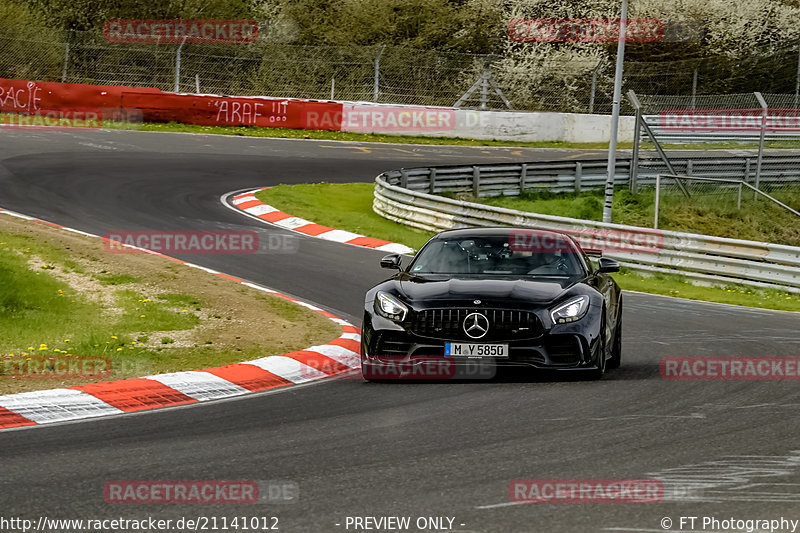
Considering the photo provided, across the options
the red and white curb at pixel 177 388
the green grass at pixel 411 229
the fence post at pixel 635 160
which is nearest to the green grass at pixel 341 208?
the green grass at pixel 411 229

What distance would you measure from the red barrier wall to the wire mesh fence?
5.93ft

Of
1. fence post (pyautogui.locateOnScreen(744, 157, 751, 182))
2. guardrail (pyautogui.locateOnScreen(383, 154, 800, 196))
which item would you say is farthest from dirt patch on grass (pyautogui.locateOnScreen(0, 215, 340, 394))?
fence post (pyautogui.locateOnScreen(744, 157, 751, 182))

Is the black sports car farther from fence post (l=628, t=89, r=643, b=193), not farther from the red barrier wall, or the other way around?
the red barrier wall

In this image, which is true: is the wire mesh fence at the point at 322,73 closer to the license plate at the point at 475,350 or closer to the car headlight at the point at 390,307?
the car headlight at the point at 390,307

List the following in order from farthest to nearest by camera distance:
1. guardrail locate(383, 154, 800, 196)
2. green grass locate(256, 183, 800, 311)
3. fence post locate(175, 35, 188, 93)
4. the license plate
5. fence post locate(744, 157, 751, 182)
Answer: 1. fence post locate(175, 35, 188, 93)
2. fence post locate(744, 157, 751, 182)
3. guardrail locate(383, 154, 800, 196)
4. green grass locate(256, 183, 800, 311)
5. the license plate

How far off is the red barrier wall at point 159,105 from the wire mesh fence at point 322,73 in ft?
5.93

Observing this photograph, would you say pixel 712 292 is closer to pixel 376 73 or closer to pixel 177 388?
pixel 177 388

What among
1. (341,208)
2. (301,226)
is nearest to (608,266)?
(301,226)

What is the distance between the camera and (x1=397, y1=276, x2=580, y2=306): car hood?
9133 millimetres

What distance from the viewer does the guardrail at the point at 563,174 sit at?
89.8ft

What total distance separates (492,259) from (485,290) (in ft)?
3.18

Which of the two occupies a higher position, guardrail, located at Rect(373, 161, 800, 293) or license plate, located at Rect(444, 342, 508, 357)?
license plate, located at Rect(444, 342, 508, 357)

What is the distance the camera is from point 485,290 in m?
9.30

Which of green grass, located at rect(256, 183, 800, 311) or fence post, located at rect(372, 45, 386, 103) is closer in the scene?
green grass, located at rect(256, 183, 800, 311)
